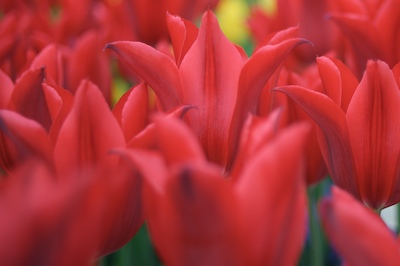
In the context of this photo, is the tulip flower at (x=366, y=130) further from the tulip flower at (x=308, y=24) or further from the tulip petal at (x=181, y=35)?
the tulip flower at (x=308, y=24)

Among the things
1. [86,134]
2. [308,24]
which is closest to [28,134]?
[86,134]

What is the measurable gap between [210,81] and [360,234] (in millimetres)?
184

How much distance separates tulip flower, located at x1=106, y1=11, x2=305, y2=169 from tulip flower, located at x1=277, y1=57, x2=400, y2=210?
0.03 meters

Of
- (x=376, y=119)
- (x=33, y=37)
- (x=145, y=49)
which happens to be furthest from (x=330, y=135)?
(x=33, y=37)

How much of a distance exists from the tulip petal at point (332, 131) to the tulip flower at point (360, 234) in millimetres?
116

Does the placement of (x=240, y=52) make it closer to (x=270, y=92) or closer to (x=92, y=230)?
(x=270, y=92)

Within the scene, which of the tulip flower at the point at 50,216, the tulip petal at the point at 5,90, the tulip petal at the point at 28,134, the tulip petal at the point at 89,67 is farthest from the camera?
the tulip petal at the point at 89,67

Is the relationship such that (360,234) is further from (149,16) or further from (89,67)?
(149,16)

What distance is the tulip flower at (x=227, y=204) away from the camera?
0.98ft

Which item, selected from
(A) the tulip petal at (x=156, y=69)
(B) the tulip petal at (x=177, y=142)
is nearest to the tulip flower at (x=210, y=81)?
(A) the tulip petal at (x=156, y=69)

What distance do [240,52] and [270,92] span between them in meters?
0.05

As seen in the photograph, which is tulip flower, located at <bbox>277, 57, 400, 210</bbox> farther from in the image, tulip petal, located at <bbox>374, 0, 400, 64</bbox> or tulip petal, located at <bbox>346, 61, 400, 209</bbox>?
tulip petal, located at <bbox>374, 0, 400, 64</bbox>

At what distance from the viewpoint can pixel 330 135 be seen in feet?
1.47

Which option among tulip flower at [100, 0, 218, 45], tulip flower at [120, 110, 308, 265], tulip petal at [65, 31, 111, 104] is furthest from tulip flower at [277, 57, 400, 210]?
tulip flower at [100, 0, 218, 45]
